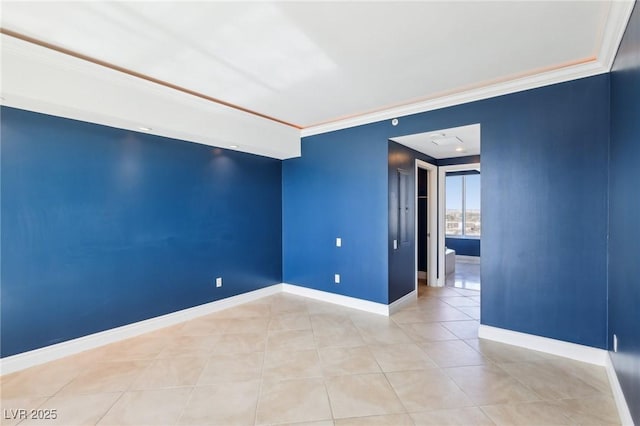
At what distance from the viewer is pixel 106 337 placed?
123 inches

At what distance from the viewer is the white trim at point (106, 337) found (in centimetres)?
260

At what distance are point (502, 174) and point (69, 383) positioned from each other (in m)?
4.64

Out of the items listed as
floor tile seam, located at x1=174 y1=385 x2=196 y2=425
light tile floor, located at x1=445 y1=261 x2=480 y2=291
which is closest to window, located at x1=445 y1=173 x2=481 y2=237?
light tile floor, located at x1=445 y1=261 x2=480 y2=291

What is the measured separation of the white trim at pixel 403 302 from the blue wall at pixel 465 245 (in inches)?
180

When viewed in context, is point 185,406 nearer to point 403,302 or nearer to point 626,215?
point 403,302

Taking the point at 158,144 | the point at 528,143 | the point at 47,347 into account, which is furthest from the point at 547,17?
the point at 47,347

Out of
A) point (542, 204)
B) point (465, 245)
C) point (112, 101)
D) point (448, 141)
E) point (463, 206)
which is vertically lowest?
point (465, 245)

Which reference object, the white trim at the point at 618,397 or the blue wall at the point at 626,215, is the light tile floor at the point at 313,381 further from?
the blue wall at the point at 626,215

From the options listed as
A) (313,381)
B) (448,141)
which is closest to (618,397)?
(313,381)

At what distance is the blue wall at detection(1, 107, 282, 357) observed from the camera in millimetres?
2625

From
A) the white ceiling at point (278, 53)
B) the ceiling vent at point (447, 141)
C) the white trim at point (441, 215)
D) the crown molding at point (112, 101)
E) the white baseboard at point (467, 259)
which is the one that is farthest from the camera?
the white baseboard at point (467, 259)

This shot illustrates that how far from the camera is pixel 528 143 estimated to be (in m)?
2.96

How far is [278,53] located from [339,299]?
345cm

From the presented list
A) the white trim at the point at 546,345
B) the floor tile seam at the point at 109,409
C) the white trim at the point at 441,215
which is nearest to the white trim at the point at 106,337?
the floor tile seam at the point at 109,409
